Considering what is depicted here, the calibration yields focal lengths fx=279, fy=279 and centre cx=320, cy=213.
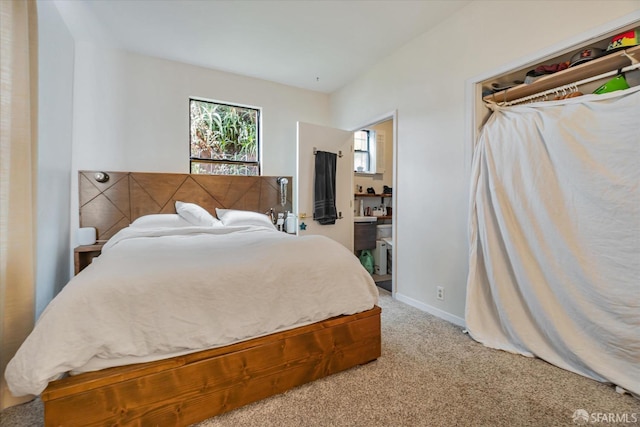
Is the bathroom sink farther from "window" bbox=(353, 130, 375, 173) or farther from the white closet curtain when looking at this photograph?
the white closet curtain

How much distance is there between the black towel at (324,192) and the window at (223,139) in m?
0.94

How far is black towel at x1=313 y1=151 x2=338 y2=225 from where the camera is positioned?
3.54m

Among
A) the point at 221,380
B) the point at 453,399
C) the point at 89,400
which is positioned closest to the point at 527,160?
the point at 453,399

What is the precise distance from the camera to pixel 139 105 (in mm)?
3189

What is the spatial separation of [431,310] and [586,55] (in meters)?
2.25

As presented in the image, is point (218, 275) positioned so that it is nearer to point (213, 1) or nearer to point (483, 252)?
point (483, 252)

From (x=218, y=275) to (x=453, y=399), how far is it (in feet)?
4.67

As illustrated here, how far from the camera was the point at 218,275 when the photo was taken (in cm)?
142

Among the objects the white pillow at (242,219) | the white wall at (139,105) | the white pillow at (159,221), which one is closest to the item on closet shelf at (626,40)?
the white pillow at (242,219)

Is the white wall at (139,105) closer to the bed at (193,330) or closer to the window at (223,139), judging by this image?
the window at (223,139)

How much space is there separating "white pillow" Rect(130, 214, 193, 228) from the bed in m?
0.82

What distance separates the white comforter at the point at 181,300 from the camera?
111cm

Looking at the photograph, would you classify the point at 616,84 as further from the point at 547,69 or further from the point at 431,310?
the point at 431,310

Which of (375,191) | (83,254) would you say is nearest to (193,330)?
(83,254)
